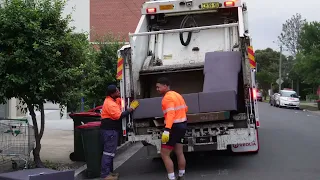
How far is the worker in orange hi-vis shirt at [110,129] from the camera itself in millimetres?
7594

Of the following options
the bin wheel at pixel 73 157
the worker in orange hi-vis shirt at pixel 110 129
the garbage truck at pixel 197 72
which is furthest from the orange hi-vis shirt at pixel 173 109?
the bin wheel at pixel 73 157

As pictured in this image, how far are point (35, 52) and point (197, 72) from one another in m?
3.32

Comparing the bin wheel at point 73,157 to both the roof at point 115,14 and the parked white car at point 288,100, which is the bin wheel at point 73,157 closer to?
the parked white car at point 288,100

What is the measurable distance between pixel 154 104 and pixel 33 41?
2425 millimetres

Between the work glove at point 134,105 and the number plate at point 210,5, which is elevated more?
the number plate at point 210,5

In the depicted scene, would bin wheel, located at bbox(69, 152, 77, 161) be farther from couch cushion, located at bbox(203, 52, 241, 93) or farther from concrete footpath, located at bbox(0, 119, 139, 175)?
couch cushion, located at bbox(203, 52, 241, 93)

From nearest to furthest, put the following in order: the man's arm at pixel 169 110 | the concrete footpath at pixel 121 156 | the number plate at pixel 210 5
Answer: the man's arm at pixel 169 110 → the concrete footpath at pixel 121 156 → the number plate at pixel 210 5

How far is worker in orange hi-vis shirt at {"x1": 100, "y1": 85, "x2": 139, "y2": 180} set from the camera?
7.59m

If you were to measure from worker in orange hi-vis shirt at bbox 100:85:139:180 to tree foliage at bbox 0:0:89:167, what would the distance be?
35.6 inches

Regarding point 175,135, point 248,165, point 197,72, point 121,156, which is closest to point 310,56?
point 121,156

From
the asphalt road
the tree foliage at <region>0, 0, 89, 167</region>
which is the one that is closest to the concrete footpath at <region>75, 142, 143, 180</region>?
the asphalt road

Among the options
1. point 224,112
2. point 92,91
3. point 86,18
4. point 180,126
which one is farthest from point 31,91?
point 86,18

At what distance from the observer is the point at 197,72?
357 inches

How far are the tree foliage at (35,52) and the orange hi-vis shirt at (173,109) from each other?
207 centimetres
